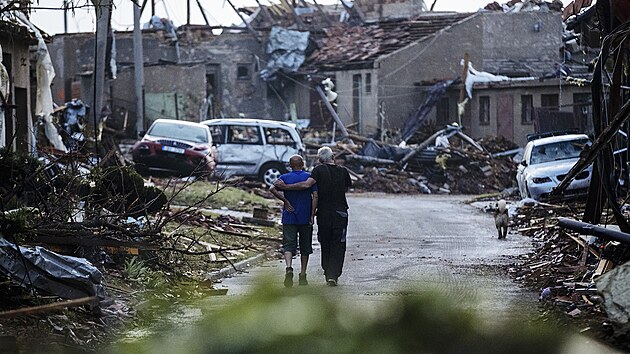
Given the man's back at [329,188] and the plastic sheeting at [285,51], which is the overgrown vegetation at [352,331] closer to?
the man's back at [329,188]

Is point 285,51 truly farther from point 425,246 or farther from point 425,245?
point 425,246

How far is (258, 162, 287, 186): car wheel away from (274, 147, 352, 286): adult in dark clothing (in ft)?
63.4

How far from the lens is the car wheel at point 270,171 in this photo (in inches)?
1314

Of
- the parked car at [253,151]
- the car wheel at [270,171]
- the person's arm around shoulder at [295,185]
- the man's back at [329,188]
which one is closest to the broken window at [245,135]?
the parked car at [253,151]

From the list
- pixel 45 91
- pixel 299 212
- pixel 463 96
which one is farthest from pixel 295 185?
pixel 463 96

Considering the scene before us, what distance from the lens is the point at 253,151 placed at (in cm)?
3347

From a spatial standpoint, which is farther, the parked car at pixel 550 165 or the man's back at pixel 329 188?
the parked car at pixel 550 165

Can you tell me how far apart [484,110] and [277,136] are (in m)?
14.6

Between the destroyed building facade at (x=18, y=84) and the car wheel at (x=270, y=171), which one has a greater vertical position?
the destroyed building facade at (x=18, y=84)

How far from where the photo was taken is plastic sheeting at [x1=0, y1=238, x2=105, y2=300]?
9.61 metres

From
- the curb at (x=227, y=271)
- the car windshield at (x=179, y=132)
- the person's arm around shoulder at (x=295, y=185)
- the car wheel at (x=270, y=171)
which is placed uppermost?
the car windshield at (x=179, y=132)

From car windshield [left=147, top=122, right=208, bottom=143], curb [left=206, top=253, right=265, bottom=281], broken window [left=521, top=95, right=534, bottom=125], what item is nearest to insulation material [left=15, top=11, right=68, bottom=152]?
car windshield [left=147, top=122, right=208, bottom=143]

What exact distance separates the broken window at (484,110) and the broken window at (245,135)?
49.5 ft

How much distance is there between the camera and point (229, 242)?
18109mm
